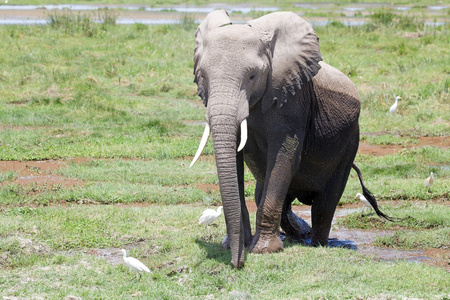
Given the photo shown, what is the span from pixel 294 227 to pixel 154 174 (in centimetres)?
300

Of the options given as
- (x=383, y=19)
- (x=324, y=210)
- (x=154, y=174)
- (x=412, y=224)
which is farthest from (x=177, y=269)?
(x=383, y=19)

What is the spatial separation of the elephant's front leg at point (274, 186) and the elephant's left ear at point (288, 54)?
16.8 inches

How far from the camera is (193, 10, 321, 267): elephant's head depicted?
5.80m

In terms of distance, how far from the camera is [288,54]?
6.61 metres

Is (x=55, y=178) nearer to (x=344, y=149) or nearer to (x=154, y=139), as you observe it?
(x=154, y=139)

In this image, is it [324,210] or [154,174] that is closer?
[324,210]

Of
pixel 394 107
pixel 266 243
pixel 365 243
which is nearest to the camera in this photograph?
pixel 266 243

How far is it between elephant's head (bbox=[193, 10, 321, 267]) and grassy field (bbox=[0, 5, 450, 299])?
88 cm

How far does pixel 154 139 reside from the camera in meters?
12.5

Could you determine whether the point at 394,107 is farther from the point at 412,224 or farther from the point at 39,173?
the point at 39,173

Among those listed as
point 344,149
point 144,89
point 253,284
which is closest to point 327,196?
point 344,149

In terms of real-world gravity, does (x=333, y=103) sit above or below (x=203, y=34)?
below

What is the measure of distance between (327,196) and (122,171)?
3852mm

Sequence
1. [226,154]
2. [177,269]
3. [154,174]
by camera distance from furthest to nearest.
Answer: [154,174]
[177,269]
[226,154]
